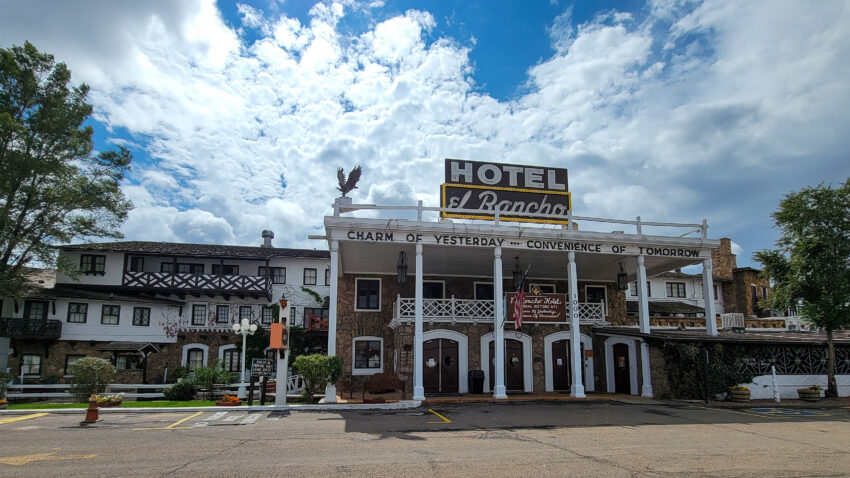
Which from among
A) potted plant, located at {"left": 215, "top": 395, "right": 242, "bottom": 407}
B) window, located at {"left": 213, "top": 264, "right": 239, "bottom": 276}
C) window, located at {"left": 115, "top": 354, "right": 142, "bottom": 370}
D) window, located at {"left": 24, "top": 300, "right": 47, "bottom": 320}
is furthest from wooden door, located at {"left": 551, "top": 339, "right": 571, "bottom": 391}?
window, located at {"left": 24, "top": 300, "right": 47, "bottom": 320}

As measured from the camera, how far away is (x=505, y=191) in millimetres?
20484

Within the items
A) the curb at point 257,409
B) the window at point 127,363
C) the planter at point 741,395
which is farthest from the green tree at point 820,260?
the window at point 127,363

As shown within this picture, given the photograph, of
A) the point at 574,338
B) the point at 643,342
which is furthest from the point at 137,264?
the point at 643,342

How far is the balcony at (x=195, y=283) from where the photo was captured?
103 feet

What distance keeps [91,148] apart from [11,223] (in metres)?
5.18

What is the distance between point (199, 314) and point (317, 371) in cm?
1921

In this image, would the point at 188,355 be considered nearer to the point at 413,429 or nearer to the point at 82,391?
the point at 82,391

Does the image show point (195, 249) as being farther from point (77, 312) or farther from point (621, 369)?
point (621, 369)

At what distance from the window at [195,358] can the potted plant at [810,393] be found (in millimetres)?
28820

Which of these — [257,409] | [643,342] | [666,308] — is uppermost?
[666,308]

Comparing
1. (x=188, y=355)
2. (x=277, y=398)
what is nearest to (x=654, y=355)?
(x=277, y=398)

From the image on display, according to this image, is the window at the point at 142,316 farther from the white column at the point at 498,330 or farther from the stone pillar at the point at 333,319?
the white column at the point at 498,330

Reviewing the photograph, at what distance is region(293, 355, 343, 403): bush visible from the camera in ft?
52.1

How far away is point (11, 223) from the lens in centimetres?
2578
